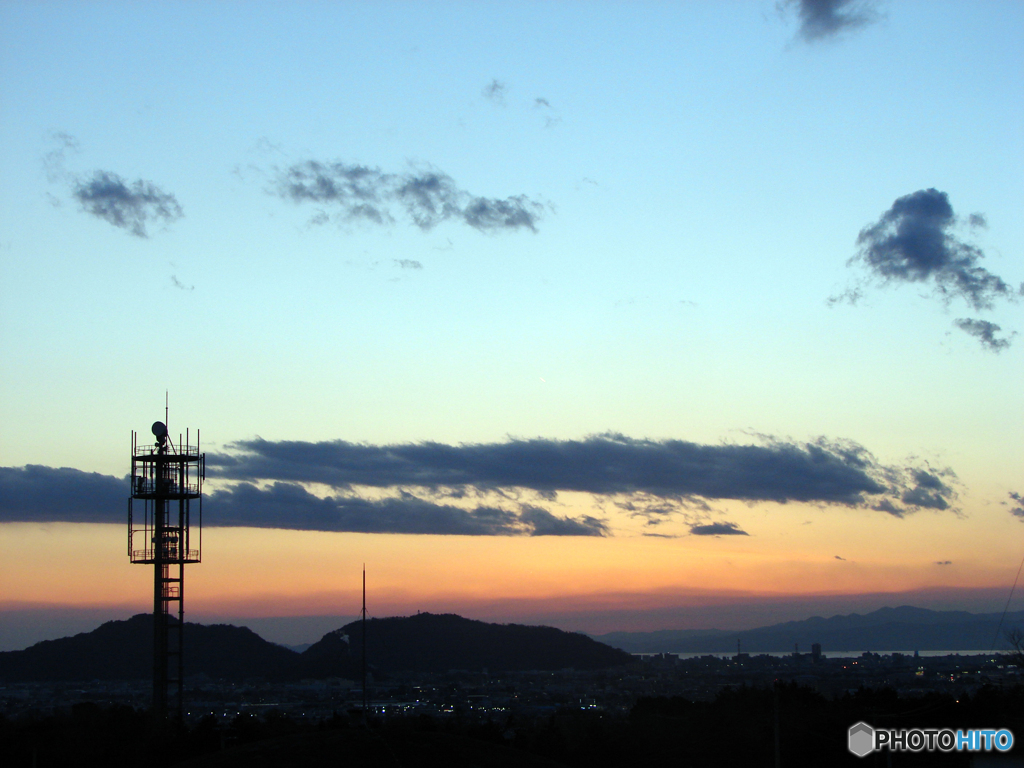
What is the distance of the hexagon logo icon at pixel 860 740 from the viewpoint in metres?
50.2

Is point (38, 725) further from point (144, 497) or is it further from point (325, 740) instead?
point (325, 740)

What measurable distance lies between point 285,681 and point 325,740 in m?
155

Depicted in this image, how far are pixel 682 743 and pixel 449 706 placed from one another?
69.9 meters

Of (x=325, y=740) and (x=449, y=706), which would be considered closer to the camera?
(x=325, y=740)

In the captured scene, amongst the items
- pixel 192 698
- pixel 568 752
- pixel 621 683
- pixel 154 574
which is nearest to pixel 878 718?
pixel 568 752

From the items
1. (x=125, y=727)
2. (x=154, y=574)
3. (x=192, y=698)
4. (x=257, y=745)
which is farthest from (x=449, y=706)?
(x=257, y=745)

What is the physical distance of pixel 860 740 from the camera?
170ft

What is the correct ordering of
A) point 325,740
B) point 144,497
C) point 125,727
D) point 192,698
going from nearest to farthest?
point 325,740, point 144,497, point 125,727, point 192,698

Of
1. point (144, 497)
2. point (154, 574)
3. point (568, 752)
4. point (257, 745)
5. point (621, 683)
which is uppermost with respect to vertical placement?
point (144, 497)

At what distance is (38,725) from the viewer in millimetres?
Result: 81188

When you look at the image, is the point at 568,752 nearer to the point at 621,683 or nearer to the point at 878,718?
the point at 878,718

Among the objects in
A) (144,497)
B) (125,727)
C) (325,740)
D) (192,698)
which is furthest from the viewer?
(192,698)

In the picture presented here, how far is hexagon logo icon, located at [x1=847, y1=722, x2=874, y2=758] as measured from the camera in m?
50.2

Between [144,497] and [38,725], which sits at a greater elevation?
[144,497]
